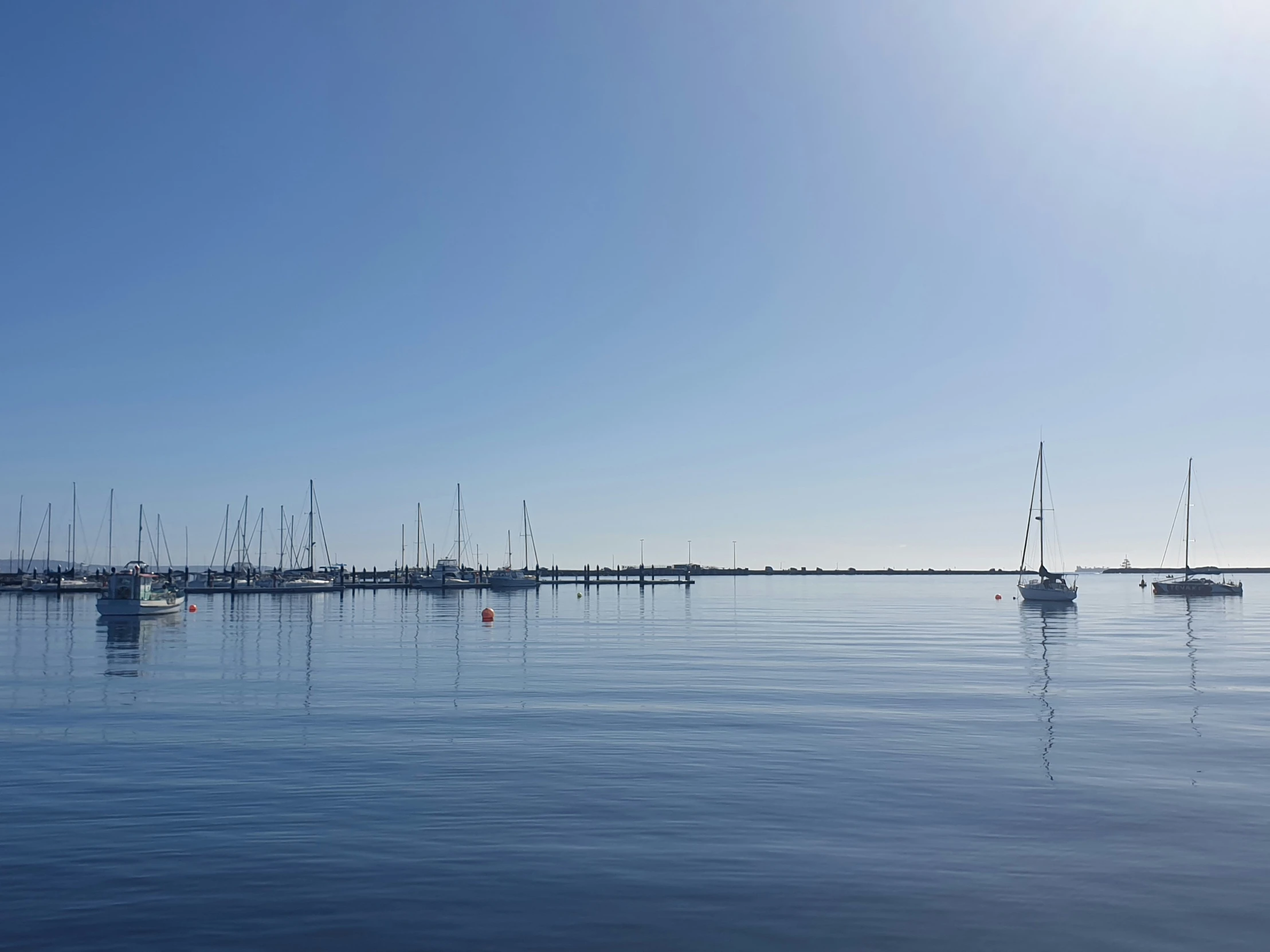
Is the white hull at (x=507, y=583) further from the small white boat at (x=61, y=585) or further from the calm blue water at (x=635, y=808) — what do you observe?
the calm blue water at (x=635, y=808)

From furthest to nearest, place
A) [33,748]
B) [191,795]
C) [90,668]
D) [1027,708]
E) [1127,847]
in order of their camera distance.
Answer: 1. [90,668]
2. [1027,708]
3. [33,748]
4. [191,795]
5. [1127,847]

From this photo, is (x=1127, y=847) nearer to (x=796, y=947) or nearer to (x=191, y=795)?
(x=796, y=947)

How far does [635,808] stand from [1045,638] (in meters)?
44.3

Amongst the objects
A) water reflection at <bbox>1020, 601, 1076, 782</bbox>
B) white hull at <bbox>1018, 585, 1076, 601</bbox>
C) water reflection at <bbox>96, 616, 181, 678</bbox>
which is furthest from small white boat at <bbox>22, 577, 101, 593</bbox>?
white hull at <bbox>1018, 585, 1076, 601</bbox>

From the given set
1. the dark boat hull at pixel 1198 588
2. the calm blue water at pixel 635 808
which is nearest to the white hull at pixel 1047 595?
the dark boat hull at pixel 1198 588

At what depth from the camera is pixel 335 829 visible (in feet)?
46.3

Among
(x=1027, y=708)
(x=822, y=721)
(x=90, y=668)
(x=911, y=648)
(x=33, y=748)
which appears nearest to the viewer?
(x=33, y=748)

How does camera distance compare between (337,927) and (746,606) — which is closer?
(337,927)

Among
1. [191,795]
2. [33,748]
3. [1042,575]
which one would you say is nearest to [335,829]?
[191,795]

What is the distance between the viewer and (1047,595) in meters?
98.6

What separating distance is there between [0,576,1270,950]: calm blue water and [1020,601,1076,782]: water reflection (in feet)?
0.85

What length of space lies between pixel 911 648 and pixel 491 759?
31.1 metres

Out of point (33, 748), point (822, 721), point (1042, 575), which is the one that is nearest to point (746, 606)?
point (1042, 575)

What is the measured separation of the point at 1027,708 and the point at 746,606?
71779mm
